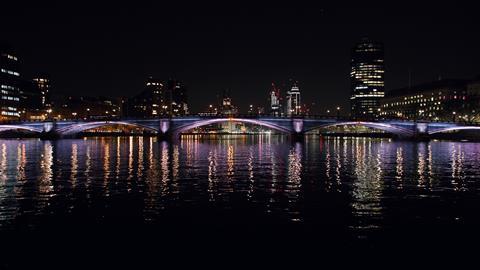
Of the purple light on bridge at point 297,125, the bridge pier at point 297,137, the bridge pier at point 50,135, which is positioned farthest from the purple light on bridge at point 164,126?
the purple light on bridge at point 297,125

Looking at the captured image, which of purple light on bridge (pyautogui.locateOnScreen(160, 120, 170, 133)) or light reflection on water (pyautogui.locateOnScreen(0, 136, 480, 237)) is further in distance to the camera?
purple light on bridge (pyautogui.locateOnScreen(160, 120, 170, 133))

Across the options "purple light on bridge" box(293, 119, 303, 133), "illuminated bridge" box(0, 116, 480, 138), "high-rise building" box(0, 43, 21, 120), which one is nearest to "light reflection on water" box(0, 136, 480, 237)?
"purple light on bridge" box(293, 119, 303, 133)

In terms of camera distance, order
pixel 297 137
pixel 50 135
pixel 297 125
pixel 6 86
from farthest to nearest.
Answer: pixel 6 86 → pixel 50 135 → pixel 297 125 → pixel 297 137

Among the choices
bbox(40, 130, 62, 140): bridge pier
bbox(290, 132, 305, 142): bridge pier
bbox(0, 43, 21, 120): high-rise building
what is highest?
bbox(0, 43, 21, 120): high-rise building

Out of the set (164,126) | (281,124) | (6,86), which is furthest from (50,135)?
(6,86)

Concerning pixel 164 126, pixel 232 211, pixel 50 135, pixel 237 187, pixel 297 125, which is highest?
pixel 164 126

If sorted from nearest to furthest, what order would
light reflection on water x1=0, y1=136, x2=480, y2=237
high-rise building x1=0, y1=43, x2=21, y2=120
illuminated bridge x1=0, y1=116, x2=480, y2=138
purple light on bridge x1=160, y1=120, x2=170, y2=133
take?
1. light reflection on water x1=0, y1=136, x2=480, y2=237
2. illuminated bridge x1=0, y1=116, x2=480, y2=138
3. purple light on bridge x1=160, y1=120, x2=170, y2=133
4. high-rise building x1=0, y1=43, x2=21, y2=120

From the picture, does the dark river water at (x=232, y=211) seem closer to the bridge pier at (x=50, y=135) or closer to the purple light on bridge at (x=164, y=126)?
the purple light on bridge at (x=164, y=126)

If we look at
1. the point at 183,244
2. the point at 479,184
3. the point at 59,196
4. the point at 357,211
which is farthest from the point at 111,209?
the point at 479,184

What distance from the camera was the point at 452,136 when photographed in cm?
14262

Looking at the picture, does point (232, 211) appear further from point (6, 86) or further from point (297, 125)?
point (6, 86)

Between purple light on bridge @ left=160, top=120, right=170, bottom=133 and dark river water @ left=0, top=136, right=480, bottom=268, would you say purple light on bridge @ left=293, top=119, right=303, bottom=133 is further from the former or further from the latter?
dark river water @ left=0, top=136, right=480, bottom=268

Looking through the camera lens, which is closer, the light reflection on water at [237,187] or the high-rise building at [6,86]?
the light reflection on water at [237,187]

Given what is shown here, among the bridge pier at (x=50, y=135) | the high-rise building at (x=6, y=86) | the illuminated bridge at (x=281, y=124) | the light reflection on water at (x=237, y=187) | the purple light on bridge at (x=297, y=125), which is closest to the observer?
the light reflection on water at (x=237, y=187)
